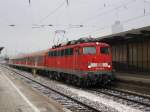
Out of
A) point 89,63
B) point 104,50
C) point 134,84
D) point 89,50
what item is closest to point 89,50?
point 89,50

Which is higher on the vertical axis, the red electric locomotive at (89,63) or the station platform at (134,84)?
the red electric locomotive at (89,63)

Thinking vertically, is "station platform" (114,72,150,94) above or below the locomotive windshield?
below

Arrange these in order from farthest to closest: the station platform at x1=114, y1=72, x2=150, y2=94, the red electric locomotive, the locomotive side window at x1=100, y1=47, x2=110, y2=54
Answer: the locomotive side window at x1=100, y1=47, x2=110, y2=54 < the red electric locomotive < the station platform at x1=114, y1=72, x2=150, y2=94

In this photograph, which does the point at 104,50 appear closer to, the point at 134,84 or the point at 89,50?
the point at 89,50

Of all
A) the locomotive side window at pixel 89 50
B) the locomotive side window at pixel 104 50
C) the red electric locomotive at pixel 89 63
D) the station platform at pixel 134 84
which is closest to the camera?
the station platform at pixel 134 84

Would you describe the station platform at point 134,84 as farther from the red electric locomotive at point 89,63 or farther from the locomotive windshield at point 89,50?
the locomotive windshield at point 89,50

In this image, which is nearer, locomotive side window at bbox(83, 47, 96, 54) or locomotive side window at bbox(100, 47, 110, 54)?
locomotive side window at bbox(83, 47, 96, 54)

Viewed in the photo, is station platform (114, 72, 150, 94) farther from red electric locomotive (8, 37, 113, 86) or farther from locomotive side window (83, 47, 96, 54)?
locomotive side window (83, 47, 96, 54)

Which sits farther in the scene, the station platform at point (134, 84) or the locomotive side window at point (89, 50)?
the locomotive side window at point (89, 50)

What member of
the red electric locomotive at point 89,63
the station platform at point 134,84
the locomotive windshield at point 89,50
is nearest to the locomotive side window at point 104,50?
the red electric locomotive at point 89,63

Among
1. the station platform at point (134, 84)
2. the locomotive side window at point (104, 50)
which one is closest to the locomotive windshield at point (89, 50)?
the locomotive side window at point (104, 50)

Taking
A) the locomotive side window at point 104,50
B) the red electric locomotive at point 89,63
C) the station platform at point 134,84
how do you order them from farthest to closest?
the locomotive side window at point 104,50 < the red electric locomotive at point 89,63 < the station platform at point 134,84

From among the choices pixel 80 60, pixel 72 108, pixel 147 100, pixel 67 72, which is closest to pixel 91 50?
pixel 80 60

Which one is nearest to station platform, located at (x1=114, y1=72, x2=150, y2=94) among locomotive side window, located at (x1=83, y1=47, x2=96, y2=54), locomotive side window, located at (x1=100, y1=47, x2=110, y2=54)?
locomotive side window, located at (x1=100, y1=47, x2=110, y2=54)
